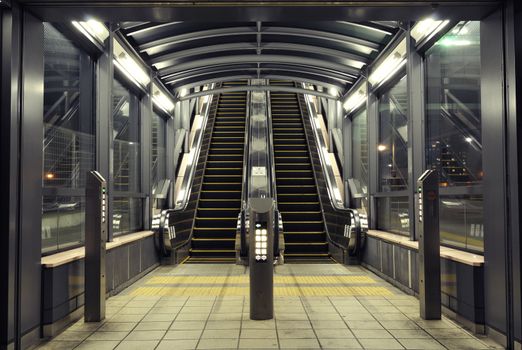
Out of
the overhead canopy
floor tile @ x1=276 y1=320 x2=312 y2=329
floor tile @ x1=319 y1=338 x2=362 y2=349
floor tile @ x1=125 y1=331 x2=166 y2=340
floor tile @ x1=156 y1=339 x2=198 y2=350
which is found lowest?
floor tile @ x1=125 y1=331 x2=166 y2=340

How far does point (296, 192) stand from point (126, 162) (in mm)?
4474

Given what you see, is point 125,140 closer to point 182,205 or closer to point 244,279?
point 182,205

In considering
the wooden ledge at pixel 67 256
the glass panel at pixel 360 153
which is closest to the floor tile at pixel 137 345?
the wooden ledge at pixel 67 256

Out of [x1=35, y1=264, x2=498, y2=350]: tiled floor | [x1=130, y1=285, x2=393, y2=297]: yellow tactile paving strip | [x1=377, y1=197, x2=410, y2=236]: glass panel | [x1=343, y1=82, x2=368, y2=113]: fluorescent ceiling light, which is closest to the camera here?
[x1=35, y1=264, x2=498, y2=350]: tiled floor

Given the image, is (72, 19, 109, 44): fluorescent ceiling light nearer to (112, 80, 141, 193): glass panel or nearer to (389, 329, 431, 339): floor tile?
(112, 80, 141, 193): glass panel

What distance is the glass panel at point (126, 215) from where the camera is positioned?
23.6 ft

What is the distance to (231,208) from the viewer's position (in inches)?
415

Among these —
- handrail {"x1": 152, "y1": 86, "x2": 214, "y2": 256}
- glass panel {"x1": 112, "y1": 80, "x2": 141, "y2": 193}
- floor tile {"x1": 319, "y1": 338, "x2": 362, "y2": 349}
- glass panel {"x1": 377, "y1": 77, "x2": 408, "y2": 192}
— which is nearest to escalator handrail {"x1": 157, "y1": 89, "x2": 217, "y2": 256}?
handrail {"x1": 152, "y1": 86, "x2": 214, "y2": 256}

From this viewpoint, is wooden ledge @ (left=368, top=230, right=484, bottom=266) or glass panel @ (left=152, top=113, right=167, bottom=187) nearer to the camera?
Result: wooden ledge @ (left=368, top=230, right=484, bottom=266)

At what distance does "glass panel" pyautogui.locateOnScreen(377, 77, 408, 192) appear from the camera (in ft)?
23.9

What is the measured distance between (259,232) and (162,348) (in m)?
1.50

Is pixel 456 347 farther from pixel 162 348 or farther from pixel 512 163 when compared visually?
pixel 162 348

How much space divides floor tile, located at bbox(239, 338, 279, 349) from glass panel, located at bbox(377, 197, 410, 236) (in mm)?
3375

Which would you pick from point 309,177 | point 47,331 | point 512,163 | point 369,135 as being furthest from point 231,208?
point 512,163
